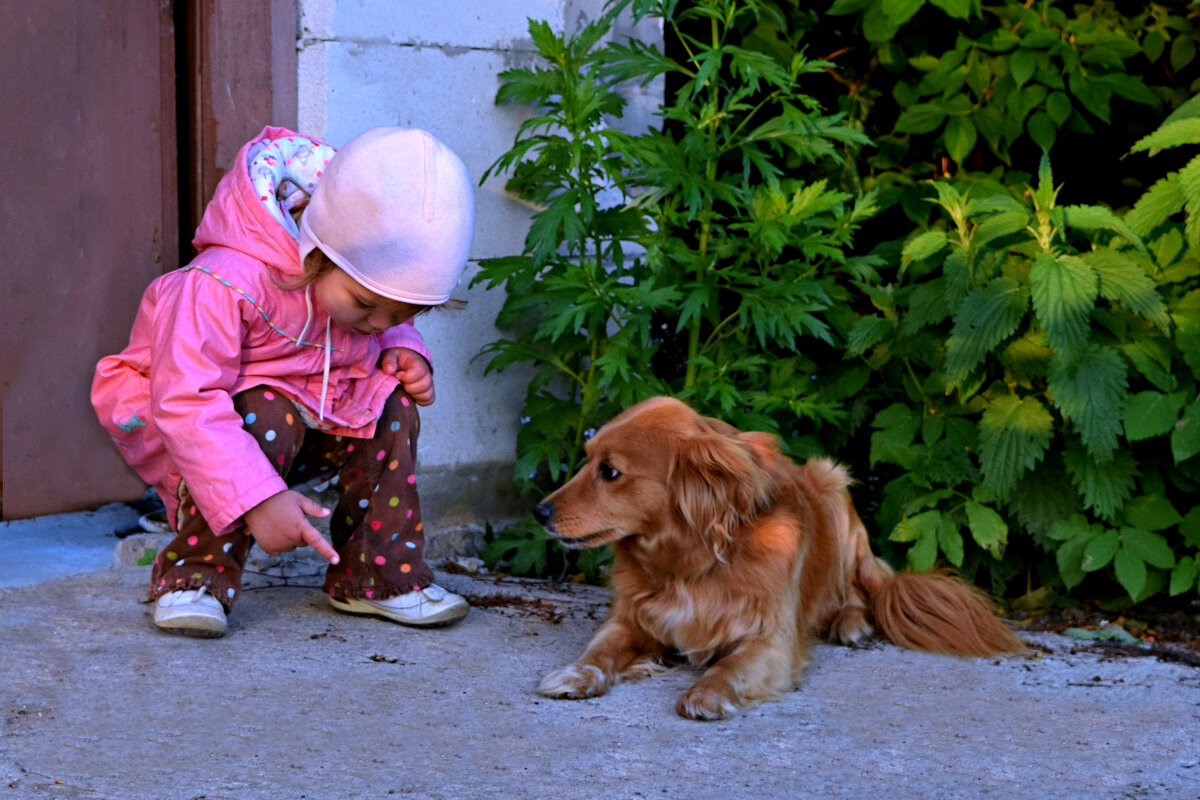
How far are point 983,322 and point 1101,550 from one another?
0.73m

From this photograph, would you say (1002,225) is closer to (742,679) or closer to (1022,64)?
(1022,64)

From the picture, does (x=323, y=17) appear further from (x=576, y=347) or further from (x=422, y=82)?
(x=576, y=347)

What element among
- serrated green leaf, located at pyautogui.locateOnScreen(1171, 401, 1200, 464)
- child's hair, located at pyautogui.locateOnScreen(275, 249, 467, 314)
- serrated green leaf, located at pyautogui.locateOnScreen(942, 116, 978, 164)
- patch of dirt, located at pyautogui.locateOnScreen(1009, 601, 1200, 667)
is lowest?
patch of dirt, located at pyautogui.locateOnScreen(1009, 601, 1200, 667)

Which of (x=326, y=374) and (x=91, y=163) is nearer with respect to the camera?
(x=326, y=374)

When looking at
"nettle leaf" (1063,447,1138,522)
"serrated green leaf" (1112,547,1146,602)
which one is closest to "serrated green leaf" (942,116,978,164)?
"nettle leaf" (1063,447,1138,522)

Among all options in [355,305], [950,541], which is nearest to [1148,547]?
[950,541]

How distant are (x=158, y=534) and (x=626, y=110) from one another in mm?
2116

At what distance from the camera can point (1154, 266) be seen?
354 cm

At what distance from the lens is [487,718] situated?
250 cm

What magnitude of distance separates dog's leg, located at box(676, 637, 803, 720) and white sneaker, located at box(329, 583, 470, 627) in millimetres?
711

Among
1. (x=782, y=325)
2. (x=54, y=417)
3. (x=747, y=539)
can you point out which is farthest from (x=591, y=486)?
(x=54, y=417)

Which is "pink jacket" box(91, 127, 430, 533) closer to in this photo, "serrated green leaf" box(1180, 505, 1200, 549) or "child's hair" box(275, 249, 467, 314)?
"child's hair" box(275, 249, 467, 314)

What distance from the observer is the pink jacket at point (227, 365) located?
2.61 meters

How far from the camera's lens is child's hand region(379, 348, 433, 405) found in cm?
308
